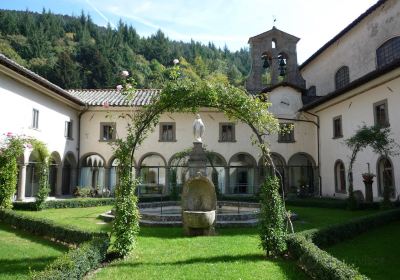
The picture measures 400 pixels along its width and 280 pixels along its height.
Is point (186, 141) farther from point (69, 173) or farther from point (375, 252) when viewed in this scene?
point (375, 252)

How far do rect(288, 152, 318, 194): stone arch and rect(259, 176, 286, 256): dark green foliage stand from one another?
1781 centimetres

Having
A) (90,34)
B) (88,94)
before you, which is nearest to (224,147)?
(88,94)

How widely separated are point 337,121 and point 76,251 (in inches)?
781

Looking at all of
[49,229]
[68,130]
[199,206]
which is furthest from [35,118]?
[199,206]

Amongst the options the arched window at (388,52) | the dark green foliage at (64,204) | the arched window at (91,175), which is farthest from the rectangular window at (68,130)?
the arched window at (388,52)

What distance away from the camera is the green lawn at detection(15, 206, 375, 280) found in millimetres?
7035

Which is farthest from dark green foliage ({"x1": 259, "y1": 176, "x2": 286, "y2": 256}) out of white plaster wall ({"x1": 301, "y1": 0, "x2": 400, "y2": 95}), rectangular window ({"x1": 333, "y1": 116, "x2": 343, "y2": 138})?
white plaster wall ({"x1": 301, "y1": 0, "x2": 400, "y2": 95})

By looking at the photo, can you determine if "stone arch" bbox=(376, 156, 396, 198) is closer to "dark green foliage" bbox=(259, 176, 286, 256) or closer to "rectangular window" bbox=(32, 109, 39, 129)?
"dark green foliage" bbox=(259, 176, 286, 256)

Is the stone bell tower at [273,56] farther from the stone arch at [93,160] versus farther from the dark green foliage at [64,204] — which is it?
the dark green foliage at [64,204]

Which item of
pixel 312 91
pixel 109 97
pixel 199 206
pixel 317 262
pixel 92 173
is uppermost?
pixel 312 91

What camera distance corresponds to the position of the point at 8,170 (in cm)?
1570

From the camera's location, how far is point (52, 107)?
75.6 feet

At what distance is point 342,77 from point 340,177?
789 centimetres

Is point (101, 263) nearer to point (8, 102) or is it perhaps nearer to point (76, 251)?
point (76, 251)
